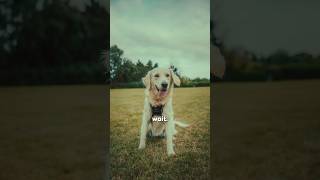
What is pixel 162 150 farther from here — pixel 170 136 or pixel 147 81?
pixel 147 81

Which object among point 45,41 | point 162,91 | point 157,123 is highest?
point 45,41

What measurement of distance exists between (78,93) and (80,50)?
1.38 ft

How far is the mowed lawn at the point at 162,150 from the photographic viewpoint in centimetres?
395

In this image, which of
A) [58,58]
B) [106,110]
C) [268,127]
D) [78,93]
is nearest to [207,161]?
Result: [268,127]

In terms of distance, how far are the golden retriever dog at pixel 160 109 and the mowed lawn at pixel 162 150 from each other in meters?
0.05

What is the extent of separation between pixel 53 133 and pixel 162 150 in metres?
1.08

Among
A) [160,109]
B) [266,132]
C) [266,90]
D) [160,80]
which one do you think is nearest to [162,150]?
[160,109]

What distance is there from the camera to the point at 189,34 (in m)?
3.93

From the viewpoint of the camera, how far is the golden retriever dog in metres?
3.94

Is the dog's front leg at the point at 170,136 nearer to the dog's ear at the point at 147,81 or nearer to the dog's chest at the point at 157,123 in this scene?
the dog's chest at the point at 157,123

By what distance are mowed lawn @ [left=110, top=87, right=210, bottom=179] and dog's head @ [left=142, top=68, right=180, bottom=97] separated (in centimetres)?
9

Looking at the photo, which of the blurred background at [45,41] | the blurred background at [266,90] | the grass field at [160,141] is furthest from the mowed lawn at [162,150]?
the blurred background at [45,41]

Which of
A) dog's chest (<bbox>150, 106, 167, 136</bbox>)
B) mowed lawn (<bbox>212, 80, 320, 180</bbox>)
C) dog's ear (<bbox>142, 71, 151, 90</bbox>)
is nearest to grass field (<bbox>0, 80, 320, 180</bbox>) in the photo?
mowed lawn (<bbox>212, 80, 320, 180</bbox>)

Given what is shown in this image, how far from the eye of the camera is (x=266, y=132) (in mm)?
4207
